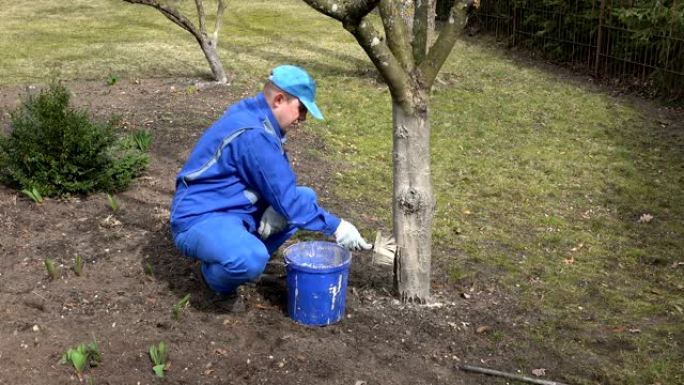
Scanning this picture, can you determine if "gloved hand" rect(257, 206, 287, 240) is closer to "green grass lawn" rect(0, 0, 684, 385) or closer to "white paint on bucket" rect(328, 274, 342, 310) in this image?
"white paint on bucket" rect(328, 274, 342, 310)

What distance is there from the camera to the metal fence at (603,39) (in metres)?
9.22

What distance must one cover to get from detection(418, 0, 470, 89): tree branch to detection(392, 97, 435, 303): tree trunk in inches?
5.5

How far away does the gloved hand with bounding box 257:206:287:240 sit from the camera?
12.7 feet

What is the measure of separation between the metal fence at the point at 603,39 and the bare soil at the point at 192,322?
231 inches

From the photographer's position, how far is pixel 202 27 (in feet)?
30.2

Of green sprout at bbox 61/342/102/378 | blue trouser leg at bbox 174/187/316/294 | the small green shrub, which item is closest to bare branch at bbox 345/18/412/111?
blue trouser leg at bbox 174/187/316/294

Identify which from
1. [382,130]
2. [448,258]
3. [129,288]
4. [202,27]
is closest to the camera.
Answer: [129,288]

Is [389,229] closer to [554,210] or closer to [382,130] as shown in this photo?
[554,210]

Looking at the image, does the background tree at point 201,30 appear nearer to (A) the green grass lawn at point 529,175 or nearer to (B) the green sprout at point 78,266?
(A) the green grass lawn at point 529,175

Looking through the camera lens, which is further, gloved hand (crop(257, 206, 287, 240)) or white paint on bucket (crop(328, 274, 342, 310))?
gloved hand (crop(257, 206, 287, 240))

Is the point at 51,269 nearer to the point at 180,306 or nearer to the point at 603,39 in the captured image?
the point at 180,306

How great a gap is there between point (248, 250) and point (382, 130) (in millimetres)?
4384

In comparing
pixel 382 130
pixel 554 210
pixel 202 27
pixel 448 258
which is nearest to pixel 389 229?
pixel 448 258

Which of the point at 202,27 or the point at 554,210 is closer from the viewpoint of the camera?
the point at 554,210
